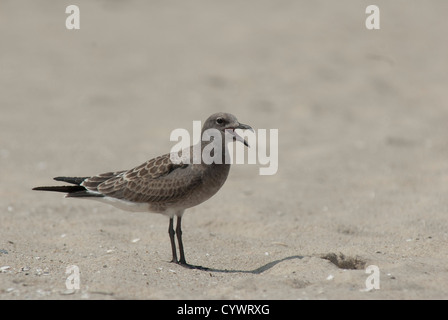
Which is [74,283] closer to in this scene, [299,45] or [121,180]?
[121,180]

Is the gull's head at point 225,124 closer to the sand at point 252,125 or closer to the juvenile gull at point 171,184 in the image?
the juvenile gull at point 171,184

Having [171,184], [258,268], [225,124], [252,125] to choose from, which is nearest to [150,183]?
[171,184]

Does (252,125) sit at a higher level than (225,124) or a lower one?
higher


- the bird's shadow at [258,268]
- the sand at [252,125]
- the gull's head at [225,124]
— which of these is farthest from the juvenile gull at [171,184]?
the sand at [252,125]

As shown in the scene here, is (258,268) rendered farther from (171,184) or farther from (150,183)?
(150,183)

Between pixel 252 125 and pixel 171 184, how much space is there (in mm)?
5949

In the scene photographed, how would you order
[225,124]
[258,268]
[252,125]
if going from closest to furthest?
[258,268], [225,124], [252,125]

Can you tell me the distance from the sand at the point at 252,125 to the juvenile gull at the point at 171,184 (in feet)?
1.60

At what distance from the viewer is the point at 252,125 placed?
1212cm

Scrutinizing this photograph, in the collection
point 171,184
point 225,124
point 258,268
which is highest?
point 225,124

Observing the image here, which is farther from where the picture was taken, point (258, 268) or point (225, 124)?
point (225, 124)

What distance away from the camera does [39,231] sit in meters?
7.40

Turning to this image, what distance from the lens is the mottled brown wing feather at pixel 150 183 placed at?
247 inches

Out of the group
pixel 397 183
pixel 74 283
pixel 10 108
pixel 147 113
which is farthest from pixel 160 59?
pixel 74 283
